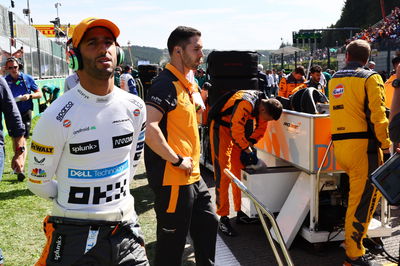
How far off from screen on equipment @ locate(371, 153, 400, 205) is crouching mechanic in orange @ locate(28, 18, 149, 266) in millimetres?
1602

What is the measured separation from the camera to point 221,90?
6.38 meters

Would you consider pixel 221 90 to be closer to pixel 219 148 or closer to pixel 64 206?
pixel 219 148

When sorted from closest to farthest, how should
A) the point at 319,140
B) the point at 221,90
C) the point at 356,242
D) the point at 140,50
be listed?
the point at 356,242
the point at 319,140
the point at 221,90
the point at 140,50

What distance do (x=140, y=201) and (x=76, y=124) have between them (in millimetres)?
4536

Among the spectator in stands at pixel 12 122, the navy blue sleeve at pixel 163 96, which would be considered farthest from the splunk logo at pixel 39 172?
the spectator in stands at pixel 12 122

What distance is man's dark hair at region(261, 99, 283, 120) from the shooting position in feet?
16.1

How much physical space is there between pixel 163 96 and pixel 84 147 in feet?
3.64

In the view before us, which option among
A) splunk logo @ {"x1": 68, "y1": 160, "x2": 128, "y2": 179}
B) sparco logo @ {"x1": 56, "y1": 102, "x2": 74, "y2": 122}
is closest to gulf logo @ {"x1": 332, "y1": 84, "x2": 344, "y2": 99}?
splunk logo @ {"x1": 68, "y1": 160, "x2": 128, "y2": 179}

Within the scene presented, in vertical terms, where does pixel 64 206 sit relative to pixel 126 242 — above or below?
above

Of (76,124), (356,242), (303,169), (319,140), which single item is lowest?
(356,242)

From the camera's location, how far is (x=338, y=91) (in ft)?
13.9

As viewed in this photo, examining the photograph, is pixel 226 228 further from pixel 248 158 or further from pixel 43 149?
pixel 43 149

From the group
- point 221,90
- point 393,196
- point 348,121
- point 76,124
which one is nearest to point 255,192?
point 348,121

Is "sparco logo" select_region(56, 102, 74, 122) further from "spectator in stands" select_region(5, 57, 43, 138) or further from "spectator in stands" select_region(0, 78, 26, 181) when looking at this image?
"spectator in stands" select_region(5, 57, 43, 138)
